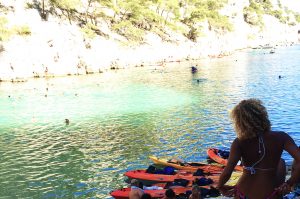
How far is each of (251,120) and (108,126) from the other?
20.0 m

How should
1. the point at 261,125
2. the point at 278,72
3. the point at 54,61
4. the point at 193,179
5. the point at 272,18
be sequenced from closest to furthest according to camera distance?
the point at 261,125
the point at 193,179
the point at 278,72
the point at 54,61
the point at 272,18

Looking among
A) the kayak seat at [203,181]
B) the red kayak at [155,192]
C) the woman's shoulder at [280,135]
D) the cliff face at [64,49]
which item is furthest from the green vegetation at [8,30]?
the woman's shoulder at [280,135]

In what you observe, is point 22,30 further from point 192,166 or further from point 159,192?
point 159,192

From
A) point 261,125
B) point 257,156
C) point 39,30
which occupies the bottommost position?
point 257,156

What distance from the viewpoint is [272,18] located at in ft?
495

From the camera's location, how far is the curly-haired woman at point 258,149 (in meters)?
4.45

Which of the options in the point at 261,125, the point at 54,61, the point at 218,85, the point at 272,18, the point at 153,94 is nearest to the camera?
the point at 261,125

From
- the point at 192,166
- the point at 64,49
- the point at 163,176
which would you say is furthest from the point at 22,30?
the point at 163,176

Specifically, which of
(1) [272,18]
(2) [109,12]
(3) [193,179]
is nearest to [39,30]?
(2) [109,12]

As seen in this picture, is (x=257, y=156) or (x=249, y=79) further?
(x=249, y=79)

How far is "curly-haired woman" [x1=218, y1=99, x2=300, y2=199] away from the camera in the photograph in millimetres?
4449

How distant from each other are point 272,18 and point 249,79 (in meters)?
Answer: 116

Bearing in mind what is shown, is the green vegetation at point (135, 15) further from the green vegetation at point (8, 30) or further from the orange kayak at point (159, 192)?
the orange kayak at point (159, 192)

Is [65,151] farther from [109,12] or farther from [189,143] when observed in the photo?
[109,12]
